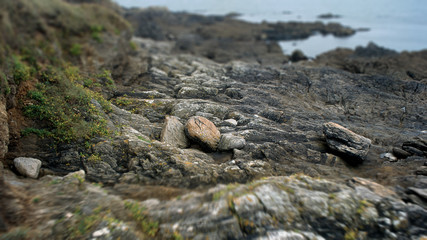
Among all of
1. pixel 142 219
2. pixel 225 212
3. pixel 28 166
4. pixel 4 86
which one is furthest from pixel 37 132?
pixel 225 212

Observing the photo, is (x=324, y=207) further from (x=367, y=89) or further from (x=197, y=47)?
(x=197, y=47)

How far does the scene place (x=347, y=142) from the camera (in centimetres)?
973

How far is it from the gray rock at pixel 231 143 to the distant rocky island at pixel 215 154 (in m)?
0.04

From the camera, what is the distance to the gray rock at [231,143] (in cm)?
993

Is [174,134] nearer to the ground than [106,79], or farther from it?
nearer to the ground

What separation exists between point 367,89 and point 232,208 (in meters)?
13.4

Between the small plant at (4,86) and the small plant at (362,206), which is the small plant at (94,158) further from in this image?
the small plant at (362,206)

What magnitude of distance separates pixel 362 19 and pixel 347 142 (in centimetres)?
7416

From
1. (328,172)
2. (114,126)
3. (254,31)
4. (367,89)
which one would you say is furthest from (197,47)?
(328,172)

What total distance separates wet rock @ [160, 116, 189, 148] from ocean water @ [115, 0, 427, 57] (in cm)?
3046

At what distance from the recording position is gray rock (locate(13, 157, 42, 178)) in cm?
785

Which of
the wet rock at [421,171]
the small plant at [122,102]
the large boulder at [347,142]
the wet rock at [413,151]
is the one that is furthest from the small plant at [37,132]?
the wet rock at [413,151]

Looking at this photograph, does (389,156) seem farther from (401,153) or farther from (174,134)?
(174,134)

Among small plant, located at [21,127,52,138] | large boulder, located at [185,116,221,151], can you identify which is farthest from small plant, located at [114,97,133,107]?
large boulder, located at [185,116,221,151]
